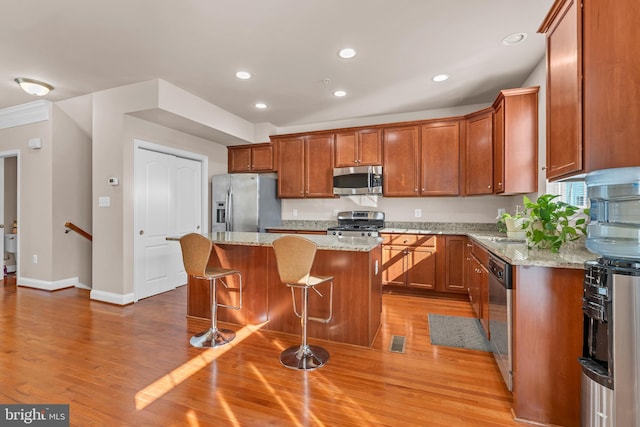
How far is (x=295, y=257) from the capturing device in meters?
2.25

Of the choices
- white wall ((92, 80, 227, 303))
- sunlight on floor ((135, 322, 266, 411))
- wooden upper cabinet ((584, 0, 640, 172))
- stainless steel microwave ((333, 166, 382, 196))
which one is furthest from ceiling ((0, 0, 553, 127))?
sunlight on floor ((135, 322, 266, 411))

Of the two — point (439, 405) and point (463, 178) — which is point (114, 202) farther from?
point (463, 178)

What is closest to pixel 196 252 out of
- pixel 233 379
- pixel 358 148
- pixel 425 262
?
pixel 233 379

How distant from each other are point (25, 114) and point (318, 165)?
14.7 ft

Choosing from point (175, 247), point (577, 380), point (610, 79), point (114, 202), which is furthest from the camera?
point (175, 247)

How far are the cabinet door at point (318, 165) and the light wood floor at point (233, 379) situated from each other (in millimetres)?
2541

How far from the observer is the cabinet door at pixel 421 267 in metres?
4.06

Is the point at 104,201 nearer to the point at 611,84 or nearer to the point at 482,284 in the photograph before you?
the point at 482,284

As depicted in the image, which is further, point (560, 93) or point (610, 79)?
point (560, 93)

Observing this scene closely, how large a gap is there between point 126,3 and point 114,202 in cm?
244

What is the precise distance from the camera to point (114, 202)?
149 inches

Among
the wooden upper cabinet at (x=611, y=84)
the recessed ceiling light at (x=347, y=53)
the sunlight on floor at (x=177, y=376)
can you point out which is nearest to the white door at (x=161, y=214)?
the sunlight on floor at (x=177, y=376)

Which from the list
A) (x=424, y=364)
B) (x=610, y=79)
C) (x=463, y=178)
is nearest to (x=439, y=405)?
(x=424, y=364)

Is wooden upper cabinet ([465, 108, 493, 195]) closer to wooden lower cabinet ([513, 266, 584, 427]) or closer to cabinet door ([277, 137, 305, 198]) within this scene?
wooden lower cabinet ([513, 266, 584, 427])
